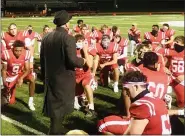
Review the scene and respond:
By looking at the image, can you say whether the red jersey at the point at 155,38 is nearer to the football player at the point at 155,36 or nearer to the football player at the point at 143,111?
the football player at the point at 155,36

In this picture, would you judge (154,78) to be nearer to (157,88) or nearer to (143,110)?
(157,88)

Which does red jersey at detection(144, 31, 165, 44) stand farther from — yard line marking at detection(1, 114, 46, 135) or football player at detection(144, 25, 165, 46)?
yard line marking at detection(1, 114, 46, 135)

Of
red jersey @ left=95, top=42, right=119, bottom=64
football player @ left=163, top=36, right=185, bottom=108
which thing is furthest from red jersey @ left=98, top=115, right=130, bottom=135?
red jersey @ left=95, top=42, right=119, bottom=64

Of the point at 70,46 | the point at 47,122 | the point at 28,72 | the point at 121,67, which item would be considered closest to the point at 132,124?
the point at 70,46

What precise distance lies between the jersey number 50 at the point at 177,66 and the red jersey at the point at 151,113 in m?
3.38

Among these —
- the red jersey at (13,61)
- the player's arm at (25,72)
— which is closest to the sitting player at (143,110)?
the player's arm at (25,72)

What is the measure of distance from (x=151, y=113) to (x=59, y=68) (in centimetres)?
165

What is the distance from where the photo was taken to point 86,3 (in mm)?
53031

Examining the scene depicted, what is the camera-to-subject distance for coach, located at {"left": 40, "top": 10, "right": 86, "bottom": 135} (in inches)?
205

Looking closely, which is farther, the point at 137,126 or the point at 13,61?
the point at 13,61

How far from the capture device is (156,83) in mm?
5551

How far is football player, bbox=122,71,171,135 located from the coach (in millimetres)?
1105

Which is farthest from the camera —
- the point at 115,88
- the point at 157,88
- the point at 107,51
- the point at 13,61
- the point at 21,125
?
the point at 107,51

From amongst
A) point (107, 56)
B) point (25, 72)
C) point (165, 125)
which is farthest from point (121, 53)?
point (165, 125)
